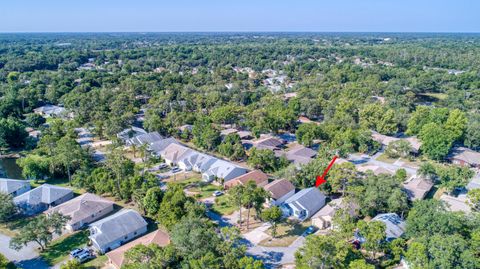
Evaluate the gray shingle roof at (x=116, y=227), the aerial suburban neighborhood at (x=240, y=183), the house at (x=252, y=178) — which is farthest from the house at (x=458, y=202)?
the gray shingle roof at (x=116, y=227)

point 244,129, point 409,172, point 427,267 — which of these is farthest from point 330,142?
point 427,267

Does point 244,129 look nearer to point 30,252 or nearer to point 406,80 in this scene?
point 30,252

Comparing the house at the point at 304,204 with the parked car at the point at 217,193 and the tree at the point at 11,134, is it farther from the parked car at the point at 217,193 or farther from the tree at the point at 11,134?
the tree at the point at 11,134

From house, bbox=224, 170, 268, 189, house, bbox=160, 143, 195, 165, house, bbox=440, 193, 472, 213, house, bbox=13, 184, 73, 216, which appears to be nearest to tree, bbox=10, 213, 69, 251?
house, bbox=13, 184, 73, 216

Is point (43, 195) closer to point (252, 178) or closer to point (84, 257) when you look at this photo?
Result: point (84, 257)

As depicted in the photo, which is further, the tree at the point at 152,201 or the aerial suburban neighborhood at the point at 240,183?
the tree at the point at 152,201

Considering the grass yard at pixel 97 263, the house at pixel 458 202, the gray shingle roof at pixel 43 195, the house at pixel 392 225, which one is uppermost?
the house at pixel 392 225
